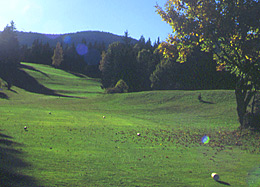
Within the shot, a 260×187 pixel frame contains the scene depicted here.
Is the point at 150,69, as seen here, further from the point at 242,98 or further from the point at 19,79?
the point at 242,98

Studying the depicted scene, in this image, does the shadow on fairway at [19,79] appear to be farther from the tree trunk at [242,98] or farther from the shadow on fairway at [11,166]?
the shadow on fairway at [11,166]

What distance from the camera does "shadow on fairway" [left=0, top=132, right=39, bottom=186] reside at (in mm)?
7791

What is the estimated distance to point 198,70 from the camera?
260ft

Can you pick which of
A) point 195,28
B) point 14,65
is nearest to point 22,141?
point 195,28

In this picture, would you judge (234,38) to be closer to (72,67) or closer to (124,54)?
(124,54)

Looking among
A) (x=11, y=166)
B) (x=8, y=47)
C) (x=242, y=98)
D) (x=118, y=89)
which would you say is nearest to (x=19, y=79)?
(x=8, y=47)

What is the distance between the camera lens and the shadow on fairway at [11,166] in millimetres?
7791

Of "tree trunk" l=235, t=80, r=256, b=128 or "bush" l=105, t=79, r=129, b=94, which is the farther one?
"bush" l=105, t=79, r=129, b=94

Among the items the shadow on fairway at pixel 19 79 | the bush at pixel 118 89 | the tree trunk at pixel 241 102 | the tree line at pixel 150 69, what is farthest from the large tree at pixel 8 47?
the tree trunk at pixel 241 102

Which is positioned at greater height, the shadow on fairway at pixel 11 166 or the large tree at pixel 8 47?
the large tree at pixel 8 47

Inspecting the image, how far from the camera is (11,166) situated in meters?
9.24

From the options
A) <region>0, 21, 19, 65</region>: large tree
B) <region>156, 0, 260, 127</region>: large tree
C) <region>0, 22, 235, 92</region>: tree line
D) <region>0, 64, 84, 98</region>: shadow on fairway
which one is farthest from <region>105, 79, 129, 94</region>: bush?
<region>156, 0, 260, 127</region>: large tree

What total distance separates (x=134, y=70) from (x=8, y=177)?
85.0 meters

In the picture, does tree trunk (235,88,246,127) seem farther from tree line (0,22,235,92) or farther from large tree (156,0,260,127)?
Result: tree line (0,22,235,92)
